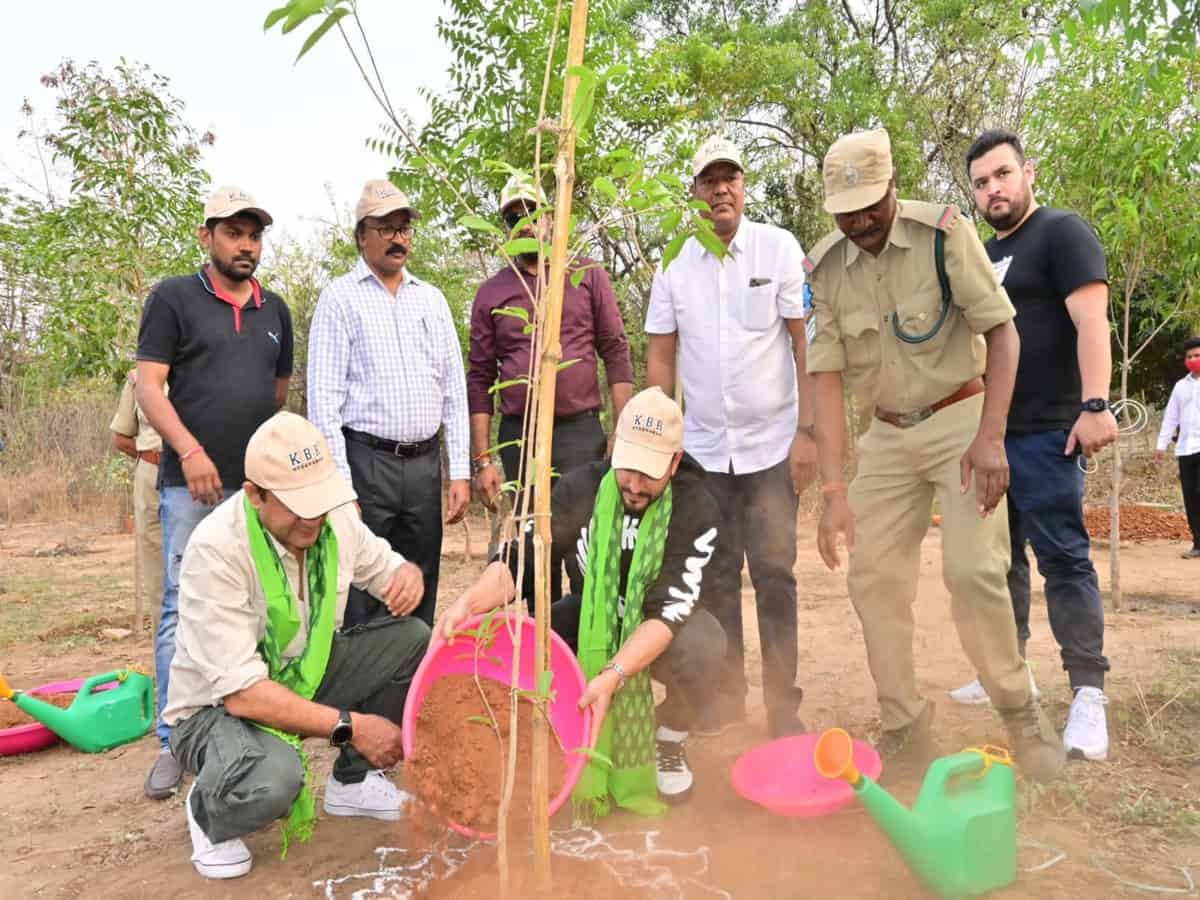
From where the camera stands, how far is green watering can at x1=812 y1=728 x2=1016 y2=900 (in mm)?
1983

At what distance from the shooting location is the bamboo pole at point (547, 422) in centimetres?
173

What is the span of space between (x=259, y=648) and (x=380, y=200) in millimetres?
1621

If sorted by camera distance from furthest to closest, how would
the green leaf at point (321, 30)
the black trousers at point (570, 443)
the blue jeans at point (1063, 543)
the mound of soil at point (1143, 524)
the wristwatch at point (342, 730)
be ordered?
the mound of soil at point (1143, 524), the black trousers at point (570, 443), the blue jeans at point (1063, 543), the wristwatch at point (342, 730), the green leaf at point (321, 30)

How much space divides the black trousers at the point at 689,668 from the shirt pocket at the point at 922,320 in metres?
1.05

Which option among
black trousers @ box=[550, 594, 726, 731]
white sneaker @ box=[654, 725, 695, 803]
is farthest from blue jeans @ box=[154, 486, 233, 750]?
white sneaker @ box=[654, 725, 695, 803]

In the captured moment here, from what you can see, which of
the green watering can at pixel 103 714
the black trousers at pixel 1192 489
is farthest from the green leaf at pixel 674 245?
the black trousers at pixel 1192 489

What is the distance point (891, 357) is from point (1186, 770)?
1.55 m

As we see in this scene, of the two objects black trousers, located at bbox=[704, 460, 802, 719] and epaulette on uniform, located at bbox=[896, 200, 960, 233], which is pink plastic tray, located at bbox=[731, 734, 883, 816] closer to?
black trousers, located at bbox=[704, 460, 802, 719]

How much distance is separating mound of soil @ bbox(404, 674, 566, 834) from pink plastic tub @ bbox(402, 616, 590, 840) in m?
0.04

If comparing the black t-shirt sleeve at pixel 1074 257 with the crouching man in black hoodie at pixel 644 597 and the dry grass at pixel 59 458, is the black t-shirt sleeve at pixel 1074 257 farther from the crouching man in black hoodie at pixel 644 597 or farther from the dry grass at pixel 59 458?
the dry grass at pixel 59 458

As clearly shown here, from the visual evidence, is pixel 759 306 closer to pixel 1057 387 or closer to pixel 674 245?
pixel 1057 387

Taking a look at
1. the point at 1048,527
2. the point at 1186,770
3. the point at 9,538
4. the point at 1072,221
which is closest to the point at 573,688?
the point at 1048,527

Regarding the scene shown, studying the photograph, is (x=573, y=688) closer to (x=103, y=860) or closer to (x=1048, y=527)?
(x=103, y=860)

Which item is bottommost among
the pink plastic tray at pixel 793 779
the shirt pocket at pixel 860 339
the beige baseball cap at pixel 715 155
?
the pink plastic tray at pixel 793 779
